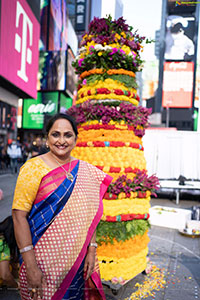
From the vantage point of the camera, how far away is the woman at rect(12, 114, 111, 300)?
1.99 m

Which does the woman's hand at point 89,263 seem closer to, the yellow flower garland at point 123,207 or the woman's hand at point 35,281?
the woman's hand at point 35,281

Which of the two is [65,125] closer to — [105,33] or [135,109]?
[135,109]

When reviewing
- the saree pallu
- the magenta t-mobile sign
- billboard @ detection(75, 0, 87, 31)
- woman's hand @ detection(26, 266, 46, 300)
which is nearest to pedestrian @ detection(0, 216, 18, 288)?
the saree pallu

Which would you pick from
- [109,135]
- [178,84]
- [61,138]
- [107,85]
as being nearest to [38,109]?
[178,84]

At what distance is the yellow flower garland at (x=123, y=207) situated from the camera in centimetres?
413

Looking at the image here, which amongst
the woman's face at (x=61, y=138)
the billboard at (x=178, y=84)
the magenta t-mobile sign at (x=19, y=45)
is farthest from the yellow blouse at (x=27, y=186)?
the billboard at (x=178, y=84)

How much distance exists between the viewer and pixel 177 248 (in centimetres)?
632

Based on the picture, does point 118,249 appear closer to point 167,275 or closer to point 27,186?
point 167,275

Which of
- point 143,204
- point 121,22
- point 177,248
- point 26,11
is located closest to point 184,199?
point 177,248

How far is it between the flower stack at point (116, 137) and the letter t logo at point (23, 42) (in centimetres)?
1622

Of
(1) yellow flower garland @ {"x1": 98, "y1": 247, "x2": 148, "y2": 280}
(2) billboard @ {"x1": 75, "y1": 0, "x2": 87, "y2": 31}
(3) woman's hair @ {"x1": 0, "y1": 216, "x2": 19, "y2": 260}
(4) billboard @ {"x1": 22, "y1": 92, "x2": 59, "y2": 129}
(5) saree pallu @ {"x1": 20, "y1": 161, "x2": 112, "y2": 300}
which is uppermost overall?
(2) billboard @ {"x1": 75, "y1": 0, "x2": 87, "y2": 31}

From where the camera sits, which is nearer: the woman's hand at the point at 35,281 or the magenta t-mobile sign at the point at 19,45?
the woman's hand at the point at 35,281

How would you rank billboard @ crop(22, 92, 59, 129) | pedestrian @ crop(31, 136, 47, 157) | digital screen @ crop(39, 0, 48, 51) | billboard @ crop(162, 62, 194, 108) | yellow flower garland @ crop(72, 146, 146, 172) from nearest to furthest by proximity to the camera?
yellow flower garland @ crop(72, 146, 146, 172)
pedestrian @ crop(31, 136, 47, 157)
billboard @ crop(22, 92, 59, 129)
digital screen @ crop(39, 0, 48, 51)
billboard @ crop(162, 62, 194, 108)

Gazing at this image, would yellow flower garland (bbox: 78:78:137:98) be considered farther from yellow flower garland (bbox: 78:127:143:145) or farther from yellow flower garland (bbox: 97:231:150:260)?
yellow flower garland (bbox: 97:231:150:260)
